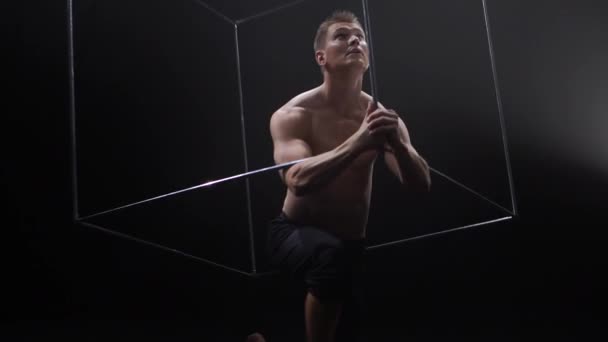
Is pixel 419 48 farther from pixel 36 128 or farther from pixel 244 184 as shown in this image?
pixel 36 128

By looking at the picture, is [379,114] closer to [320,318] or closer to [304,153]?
[304,153]

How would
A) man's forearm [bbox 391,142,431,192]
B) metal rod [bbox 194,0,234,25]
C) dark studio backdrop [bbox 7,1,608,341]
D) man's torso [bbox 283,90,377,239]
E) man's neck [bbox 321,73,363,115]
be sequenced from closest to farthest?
man's forearm [bbox 391,142,431,192] < man's torso [bbox 283,90,377,239] < man's neck [bbox 321,73,363,115] < dark studio backdrop [bbox 7,1,608,341] < metal rod [bbox 194,0,234,25]

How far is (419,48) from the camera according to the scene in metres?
2.40

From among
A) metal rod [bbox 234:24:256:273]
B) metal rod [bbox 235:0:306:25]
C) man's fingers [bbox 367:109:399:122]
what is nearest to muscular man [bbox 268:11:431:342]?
man's fingers [bbox 367:109:399:122]

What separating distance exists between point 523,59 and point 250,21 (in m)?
0.88

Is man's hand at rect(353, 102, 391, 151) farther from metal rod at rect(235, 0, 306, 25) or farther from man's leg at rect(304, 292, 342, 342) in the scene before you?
metal rod at rect(235, 0, 306, 25)

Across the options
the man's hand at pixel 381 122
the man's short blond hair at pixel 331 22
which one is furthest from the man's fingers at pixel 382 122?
the man's short blond hair at pixel 331 22

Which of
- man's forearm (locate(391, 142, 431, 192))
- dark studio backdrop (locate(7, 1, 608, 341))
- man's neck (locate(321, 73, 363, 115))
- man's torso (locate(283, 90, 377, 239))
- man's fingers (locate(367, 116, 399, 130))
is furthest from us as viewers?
dark studio backdrop (locate(7, 1, 608, 341))

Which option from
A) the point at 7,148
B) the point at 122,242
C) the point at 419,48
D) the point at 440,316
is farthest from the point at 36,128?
the point at 440,316

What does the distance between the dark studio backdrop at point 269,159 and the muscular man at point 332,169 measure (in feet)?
1.50

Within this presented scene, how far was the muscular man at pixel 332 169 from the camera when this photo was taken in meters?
1.69

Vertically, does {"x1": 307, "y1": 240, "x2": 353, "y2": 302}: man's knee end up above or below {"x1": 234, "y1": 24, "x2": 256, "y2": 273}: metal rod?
below

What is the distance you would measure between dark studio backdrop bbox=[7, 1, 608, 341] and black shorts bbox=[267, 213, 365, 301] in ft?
1.68

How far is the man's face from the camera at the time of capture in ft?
6.38
